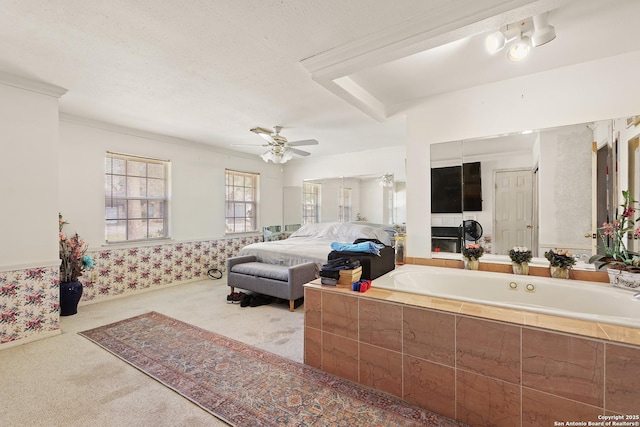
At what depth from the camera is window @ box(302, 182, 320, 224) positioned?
6.22 meters

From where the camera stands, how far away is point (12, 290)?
8.43 ft

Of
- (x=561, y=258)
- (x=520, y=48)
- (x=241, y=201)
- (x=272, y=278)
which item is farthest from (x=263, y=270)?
(x=520, y=48)

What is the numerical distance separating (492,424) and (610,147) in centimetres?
227

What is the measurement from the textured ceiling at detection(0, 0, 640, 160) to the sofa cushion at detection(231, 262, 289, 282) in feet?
6.49

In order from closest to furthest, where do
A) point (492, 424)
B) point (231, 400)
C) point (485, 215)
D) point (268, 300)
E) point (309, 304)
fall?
1. point (492, 424)
2. point (231, 400)
3. point (309, 304)
4. point (485, 215)
5. point (268, 300)

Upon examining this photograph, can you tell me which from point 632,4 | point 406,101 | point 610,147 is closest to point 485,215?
point 610,147

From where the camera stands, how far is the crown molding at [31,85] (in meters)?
2.50

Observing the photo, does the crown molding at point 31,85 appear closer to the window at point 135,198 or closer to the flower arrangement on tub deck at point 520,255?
the window at point 135,198

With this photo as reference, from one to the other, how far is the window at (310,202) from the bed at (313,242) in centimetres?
36

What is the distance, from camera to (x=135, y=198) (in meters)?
4.31

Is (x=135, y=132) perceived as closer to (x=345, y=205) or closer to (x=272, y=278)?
(x=272, y=278)

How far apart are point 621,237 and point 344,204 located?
3965 mm

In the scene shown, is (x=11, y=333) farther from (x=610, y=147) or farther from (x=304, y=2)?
(x=610, y=147)

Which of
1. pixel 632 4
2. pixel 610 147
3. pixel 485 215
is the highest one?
pixel 632 4
